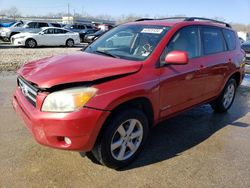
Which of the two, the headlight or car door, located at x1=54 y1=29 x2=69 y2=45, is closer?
the headlight

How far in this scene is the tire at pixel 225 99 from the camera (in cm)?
598

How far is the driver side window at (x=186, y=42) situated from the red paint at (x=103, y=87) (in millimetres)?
78

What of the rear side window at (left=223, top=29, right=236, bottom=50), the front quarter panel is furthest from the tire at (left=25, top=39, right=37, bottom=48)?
the front quarter panel

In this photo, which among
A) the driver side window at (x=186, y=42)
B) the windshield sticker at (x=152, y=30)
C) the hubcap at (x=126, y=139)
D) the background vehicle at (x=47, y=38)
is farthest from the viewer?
the background vehicle at (x=47, y=38)

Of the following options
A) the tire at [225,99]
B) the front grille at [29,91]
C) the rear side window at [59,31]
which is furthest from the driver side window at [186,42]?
the rear side window at [59,31]

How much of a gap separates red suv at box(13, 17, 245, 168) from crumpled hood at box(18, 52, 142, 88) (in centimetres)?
1

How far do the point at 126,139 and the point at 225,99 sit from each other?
316 centimetres

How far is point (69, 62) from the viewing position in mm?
3803

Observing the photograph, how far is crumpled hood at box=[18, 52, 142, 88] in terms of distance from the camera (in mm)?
3281

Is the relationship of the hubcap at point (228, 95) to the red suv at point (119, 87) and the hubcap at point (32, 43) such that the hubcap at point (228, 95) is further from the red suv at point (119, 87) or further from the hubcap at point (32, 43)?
the hubcap at point (32, 43)

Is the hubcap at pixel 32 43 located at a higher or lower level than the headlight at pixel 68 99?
lower

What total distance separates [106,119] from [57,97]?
588 millimetres

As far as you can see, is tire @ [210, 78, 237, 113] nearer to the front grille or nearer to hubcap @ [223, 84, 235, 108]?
hubcap @ [223, 84, 235, 108]

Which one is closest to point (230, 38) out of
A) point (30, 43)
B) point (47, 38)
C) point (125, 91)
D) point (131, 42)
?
point (131, 42)
